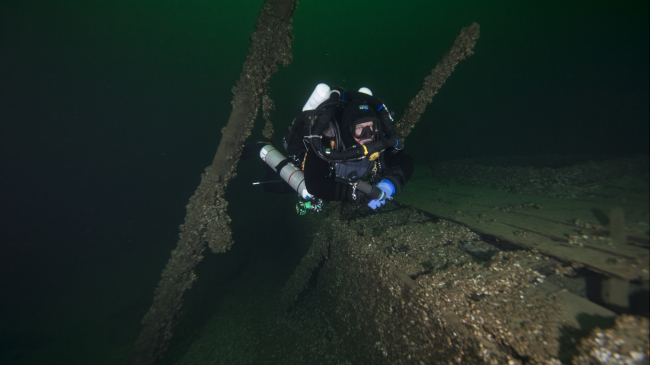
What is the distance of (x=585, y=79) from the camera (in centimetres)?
3316

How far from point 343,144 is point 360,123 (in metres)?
0.41

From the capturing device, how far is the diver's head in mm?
3057

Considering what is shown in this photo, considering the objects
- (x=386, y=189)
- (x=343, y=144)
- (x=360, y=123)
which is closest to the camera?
(x=360, y=123)

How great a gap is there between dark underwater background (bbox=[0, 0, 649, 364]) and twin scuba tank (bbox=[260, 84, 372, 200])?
2.31m

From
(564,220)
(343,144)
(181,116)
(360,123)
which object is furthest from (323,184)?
(181,116)

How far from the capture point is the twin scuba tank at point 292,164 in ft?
10.8

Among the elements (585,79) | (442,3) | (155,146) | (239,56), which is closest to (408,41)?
(442,3)

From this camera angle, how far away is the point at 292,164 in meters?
4.03

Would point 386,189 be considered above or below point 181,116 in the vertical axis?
above

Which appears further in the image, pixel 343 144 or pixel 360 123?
pixel 343 144

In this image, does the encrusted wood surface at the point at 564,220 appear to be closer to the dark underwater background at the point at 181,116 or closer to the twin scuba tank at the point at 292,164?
the dark underwater background at the point at 181,116

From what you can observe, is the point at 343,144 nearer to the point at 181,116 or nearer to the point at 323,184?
the point at 323,184

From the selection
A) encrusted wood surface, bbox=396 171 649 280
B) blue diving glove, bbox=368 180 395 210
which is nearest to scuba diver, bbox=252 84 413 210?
blue diving glove, bbox=368 180 395 210

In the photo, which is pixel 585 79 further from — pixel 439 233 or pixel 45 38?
pixel 45 38
